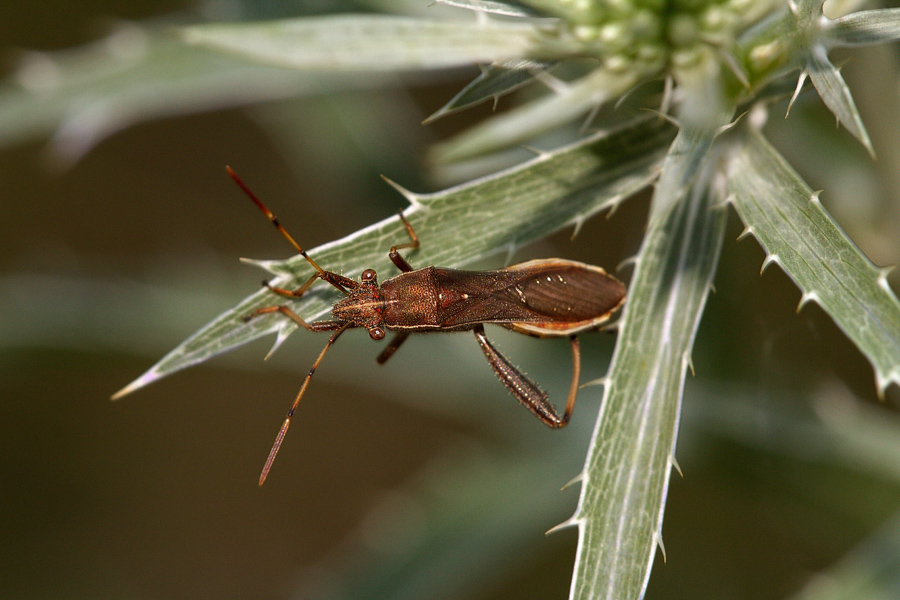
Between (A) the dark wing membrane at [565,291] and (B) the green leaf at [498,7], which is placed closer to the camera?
(B) the green leaf at [498,7]

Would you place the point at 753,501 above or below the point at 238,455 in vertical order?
below

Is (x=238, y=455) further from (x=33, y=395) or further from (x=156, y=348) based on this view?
(x=156, y=348)

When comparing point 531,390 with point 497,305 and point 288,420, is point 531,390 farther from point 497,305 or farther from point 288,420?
point 288,420

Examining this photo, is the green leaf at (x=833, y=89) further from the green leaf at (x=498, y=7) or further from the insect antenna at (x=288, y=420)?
the insect antenna at (x=288, y=420)

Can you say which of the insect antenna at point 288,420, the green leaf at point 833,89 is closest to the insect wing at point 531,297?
the insect antenna at point 288,420

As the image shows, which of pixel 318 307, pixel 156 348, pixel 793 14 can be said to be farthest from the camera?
pixel 156 348

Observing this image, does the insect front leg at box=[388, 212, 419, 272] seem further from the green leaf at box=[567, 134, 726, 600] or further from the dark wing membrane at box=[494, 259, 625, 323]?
the green leaf at box=[567, 134, 726, 600]

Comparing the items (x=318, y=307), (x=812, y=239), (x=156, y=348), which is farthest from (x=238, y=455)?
(x=812, y=239)

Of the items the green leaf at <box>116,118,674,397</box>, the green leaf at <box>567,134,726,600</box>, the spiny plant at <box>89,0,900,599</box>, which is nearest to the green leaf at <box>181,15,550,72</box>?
the spiny plant at <box>89,0,900,599</box>
